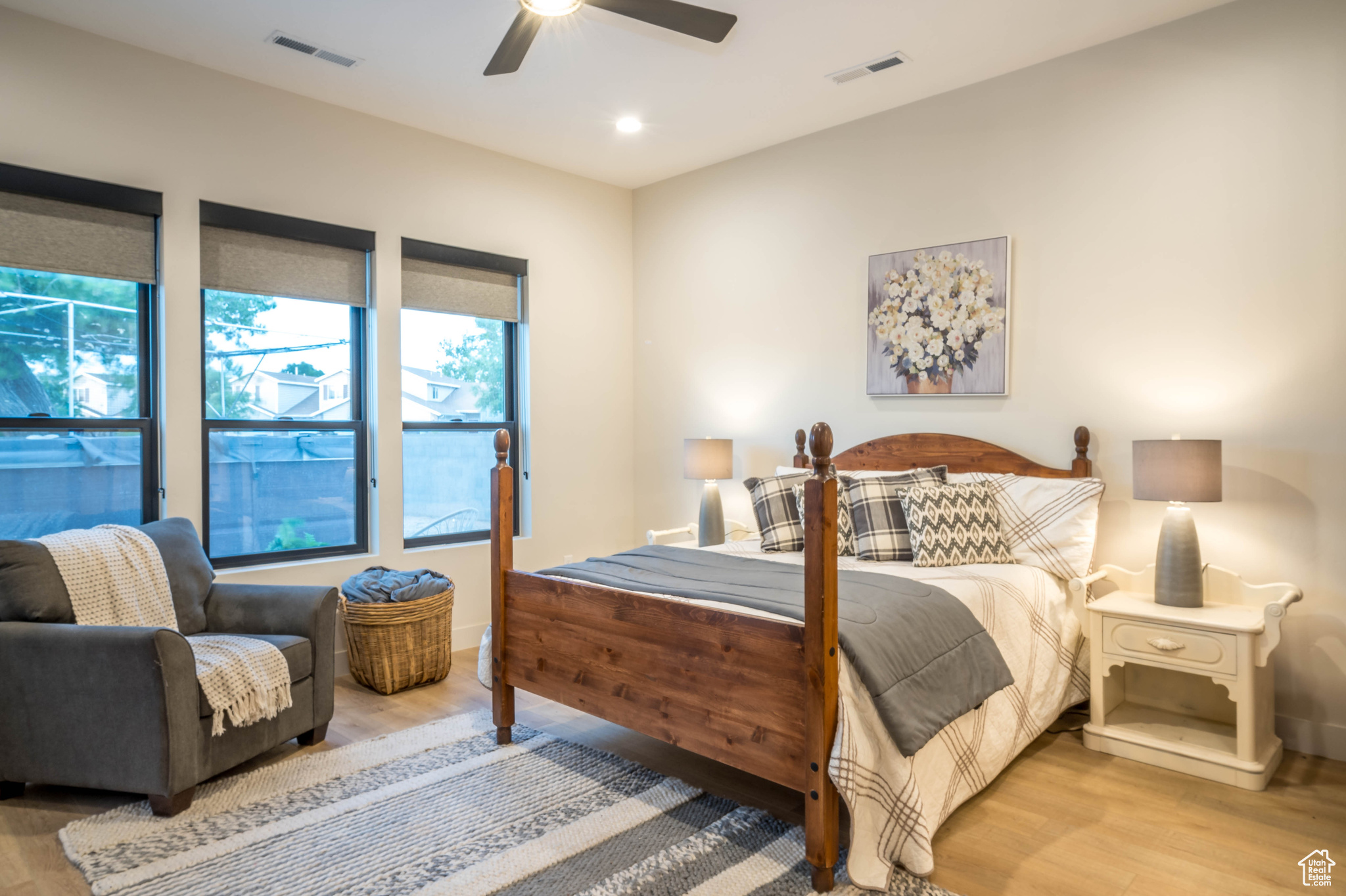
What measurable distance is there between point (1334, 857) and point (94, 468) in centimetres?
439

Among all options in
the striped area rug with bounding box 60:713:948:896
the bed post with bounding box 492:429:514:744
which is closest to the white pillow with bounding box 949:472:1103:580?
the striped area rug with bounding box 60:713:948:896

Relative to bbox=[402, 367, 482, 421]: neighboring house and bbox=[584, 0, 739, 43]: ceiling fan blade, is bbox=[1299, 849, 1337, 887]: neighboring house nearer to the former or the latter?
bbox=[584, 0, 739, 43]: ceiling fan blade

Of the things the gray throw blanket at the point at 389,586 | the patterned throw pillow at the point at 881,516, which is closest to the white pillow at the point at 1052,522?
the patterned throw pillow at the point at 881,516

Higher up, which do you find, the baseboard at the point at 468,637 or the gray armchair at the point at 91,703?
the gray armchair at the point at 91,703

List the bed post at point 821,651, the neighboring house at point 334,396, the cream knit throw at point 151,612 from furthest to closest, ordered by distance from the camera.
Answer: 1. the neighboring house at point 334,396
2. the cream knit throw at point 151,612
3. the bed post at point 821,651

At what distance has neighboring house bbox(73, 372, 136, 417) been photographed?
320 centimetres

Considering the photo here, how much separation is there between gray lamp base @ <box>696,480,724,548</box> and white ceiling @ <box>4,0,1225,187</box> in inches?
75.0

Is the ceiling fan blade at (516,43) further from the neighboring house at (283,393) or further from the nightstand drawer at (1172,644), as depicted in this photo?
the nightstand drawer at (1172,644)

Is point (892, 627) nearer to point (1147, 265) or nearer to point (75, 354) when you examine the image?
point (1147, 265)

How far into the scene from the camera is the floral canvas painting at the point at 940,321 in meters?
3.55

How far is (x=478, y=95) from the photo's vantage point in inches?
145

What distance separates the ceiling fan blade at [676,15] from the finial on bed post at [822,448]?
1.31m

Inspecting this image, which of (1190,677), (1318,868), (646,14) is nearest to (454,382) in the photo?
(646,14)

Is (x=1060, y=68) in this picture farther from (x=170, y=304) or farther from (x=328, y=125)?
(x=170, y=304)
